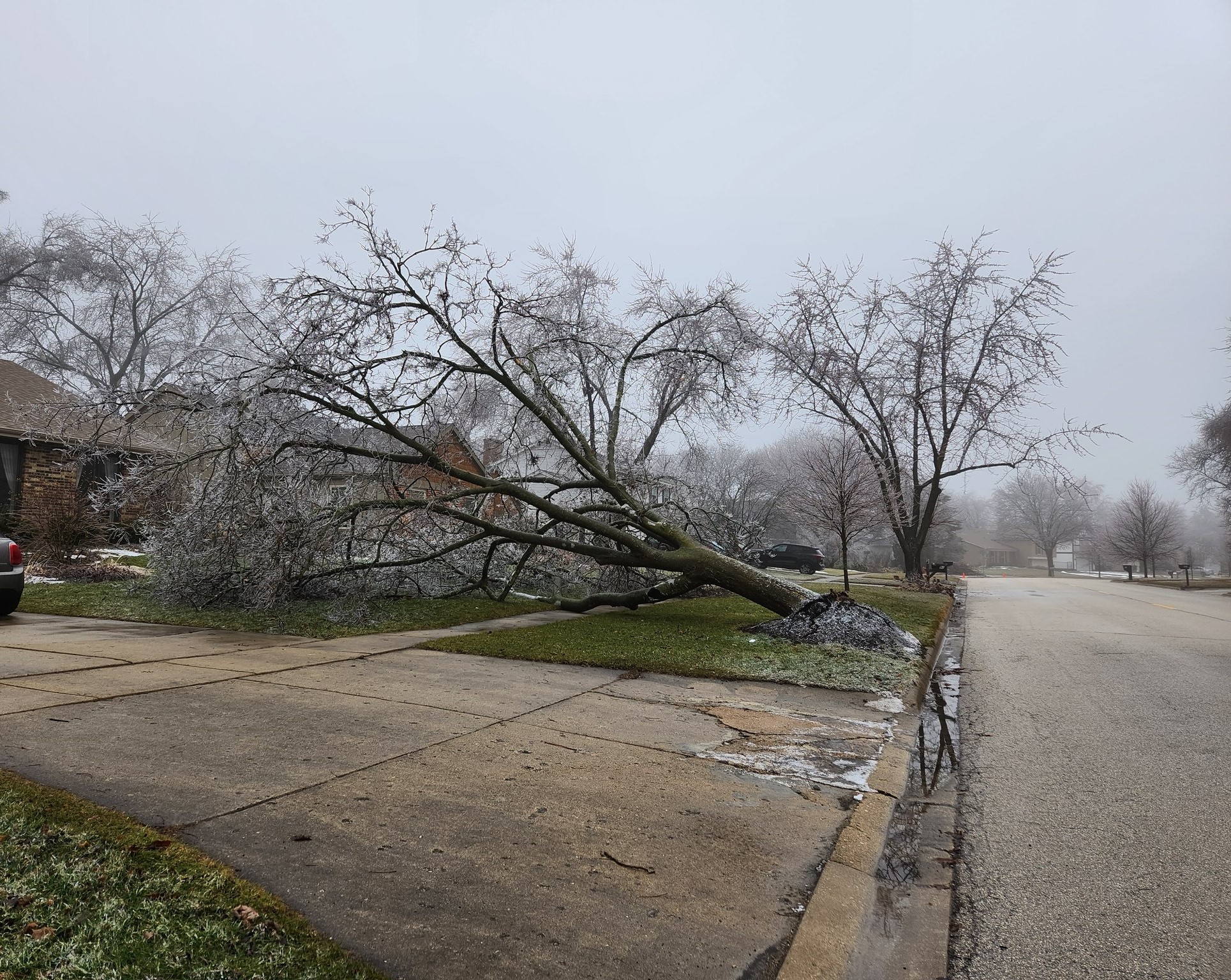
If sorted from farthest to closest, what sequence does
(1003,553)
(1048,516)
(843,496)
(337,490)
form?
1. (1003,553)
2. (1048,516)
3. (843,496)
4. (337,490)

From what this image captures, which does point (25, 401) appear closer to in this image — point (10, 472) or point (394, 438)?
point (10, 472)

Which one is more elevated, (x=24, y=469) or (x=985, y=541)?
(x=985, y=541)

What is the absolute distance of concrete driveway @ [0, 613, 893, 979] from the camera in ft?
8.17

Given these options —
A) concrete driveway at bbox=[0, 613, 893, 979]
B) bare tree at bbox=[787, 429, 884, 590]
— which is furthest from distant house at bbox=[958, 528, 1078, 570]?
concrete driveway at bbox=[0, 613, 893, 979]

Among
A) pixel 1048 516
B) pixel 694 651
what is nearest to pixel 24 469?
pixel 694 651

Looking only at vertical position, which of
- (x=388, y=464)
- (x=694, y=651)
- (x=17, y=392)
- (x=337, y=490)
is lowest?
(x=694, y=651)

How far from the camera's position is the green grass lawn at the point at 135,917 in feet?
6.88

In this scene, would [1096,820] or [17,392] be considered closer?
[1096,820]

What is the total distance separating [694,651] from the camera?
834 centimetres

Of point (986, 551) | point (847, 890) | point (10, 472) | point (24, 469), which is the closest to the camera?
point (847, 890)

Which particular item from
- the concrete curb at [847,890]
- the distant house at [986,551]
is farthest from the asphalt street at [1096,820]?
the distant house at [986,551]

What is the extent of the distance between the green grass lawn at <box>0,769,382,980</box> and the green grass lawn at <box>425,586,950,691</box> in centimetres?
498

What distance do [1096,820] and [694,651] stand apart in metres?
4.79

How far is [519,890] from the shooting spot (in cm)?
271
